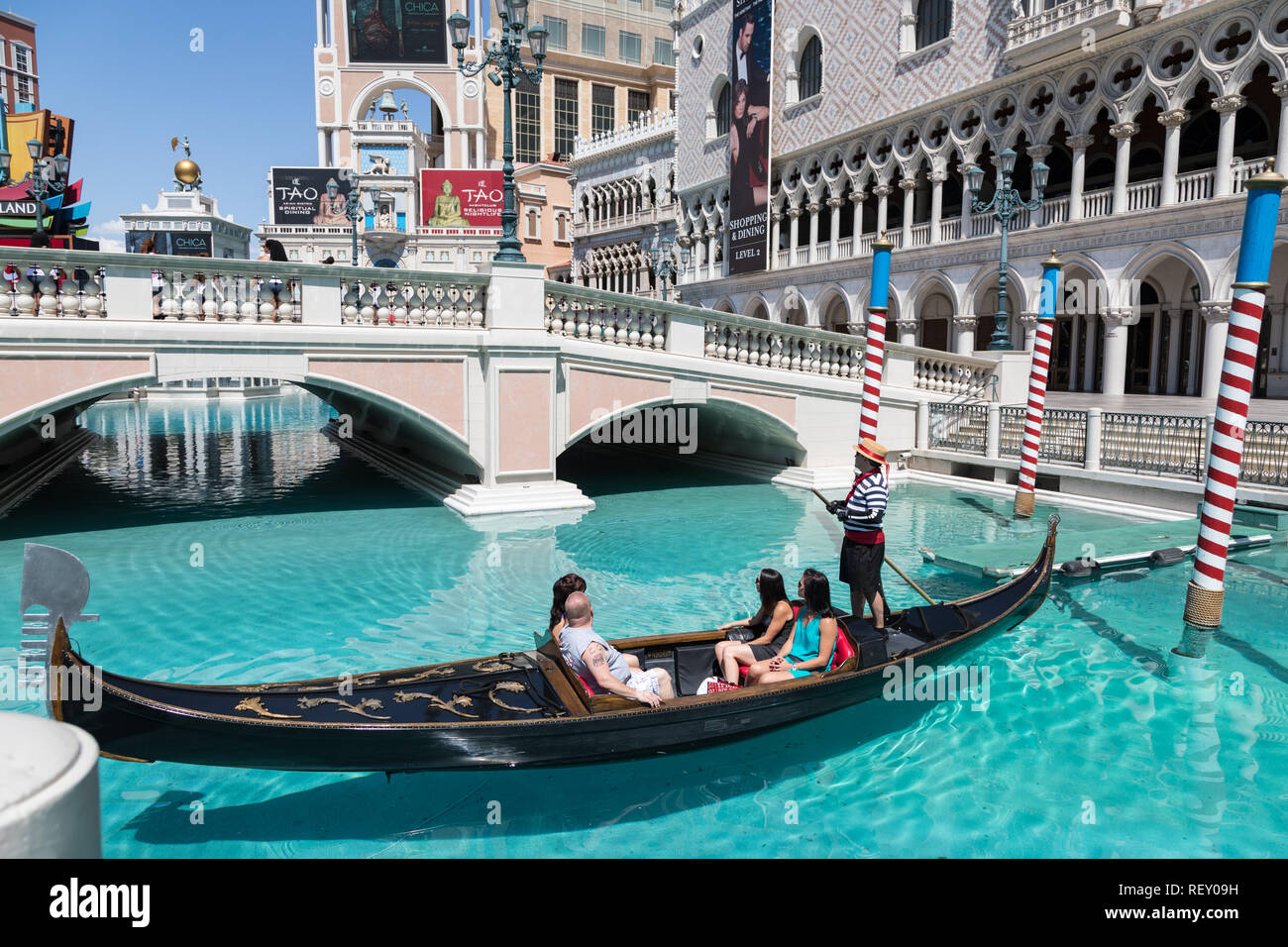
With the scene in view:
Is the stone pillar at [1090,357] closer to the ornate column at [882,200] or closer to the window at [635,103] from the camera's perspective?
the ornate column at [882,200]

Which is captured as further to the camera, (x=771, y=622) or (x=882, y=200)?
(x=882, y=200)

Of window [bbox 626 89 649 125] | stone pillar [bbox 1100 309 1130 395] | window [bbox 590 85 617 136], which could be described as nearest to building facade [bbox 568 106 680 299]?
window [bbox 590 85 617 136]

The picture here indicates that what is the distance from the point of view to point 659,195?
3997 cm

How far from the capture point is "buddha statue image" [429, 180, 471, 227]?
155 feet

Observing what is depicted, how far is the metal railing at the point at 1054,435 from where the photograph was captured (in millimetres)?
12203

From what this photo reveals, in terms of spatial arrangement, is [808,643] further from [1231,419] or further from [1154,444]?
[1154,444]

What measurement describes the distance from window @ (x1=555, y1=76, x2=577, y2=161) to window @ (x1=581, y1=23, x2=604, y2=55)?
2.48 m

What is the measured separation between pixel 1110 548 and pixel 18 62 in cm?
6823

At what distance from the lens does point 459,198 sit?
156 feet

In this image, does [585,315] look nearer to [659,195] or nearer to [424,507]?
[424,507]

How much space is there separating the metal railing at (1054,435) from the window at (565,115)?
47.5m

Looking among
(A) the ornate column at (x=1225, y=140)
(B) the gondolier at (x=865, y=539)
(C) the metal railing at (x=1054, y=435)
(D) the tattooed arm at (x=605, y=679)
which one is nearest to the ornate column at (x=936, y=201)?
(A) the ornate column at (x=1225, y=140)

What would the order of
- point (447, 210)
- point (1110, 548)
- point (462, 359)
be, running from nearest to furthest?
point (1110, 548) < point (462, 359) < point (447, 210)

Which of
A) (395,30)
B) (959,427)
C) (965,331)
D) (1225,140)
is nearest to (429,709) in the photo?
(959,427)
